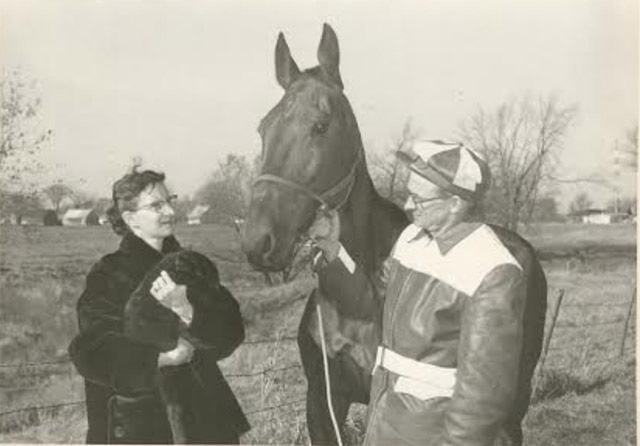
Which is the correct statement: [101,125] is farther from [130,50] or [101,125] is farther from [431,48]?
[431,48]

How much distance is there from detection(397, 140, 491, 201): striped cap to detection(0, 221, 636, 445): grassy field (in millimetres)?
714

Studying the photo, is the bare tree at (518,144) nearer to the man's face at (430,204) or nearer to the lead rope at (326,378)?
the man's face at (430,204)

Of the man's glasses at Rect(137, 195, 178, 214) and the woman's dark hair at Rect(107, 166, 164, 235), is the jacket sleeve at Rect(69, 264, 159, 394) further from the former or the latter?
the man's glasses at Rect(137, 195, 178, 214)

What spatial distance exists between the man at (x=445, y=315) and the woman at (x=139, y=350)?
2.60 feet

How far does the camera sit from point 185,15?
15.6 feet

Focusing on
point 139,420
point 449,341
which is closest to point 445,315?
point 449,341

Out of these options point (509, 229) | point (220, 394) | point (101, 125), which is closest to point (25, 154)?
point (101, 125)

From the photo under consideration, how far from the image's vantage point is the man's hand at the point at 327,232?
433cm

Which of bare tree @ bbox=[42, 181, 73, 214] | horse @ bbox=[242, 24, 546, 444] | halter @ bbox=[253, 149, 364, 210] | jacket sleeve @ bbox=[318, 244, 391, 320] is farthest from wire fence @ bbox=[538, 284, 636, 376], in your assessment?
bare tree @ bbox=[42, 181, 73, 214]

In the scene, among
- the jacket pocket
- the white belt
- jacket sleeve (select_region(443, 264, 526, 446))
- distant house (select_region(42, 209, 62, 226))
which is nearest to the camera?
jacket sleeve (select_region(443, 264, 526, 446))

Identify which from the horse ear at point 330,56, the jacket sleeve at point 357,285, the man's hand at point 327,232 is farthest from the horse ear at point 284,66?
the jacket sleeve at point 357,285

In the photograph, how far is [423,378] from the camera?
3834 millimetres

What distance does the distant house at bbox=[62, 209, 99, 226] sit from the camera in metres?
4.64

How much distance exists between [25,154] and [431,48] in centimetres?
195
